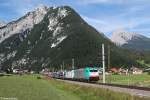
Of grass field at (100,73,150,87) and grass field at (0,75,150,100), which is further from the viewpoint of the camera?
grass field at (100,73,150,87)

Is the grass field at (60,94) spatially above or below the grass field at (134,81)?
below

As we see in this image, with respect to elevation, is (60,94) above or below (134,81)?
below

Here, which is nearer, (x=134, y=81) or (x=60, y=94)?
(x=60, y=94)

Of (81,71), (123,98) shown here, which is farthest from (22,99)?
(81,71)

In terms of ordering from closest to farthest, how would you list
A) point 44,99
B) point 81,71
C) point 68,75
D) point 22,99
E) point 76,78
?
point 22,99 → point 44,99 → point 81,71 → point 76,78 → point 68,75

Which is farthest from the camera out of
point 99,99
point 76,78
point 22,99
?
point 76,78

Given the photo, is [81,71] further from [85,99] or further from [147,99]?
[147,99]

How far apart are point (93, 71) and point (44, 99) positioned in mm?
81616

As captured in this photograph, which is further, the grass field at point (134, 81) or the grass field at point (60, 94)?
the grass field at point (134, 81)

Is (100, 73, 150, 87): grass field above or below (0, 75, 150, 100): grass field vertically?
above

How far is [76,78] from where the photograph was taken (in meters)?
149

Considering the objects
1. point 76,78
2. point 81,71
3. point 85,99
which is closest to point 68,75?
point 76,78

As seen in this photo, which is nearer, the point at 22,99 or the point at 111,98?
the point at 22,99

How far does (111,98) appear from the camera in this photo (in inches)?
1668
